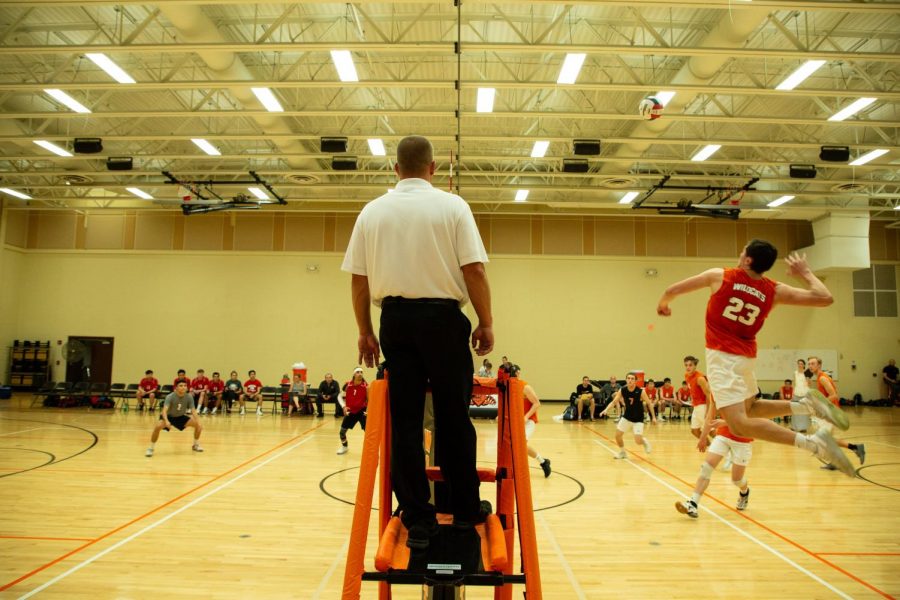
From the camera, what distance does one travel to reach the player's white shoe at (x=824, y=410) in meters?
3.94

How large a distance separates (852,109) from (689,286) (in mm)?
13107

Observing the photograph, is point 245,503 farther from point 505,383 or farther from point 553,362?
point 553,362

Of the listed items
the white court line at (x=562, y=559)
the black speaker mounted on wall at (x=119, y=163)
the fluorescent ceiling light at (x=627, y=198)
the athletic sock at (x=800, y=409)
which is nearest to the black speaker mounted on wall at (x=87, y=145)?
the black speaker mounted on wall at (x=119, y=163)

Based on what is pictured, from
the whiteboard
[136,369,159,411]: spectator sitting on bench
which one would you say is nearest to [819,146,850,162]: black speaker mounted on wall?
the whiteboard

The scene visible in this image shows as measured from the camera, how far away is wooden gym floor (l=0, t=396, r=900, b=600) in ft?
16.4

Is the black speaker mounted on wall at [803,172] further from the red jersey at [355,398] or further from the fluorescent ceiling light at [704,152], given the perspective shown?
the red jersey at [355,398]

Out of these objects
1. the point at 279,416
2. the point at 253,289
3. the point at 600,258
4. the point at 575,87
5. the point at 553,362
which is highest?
the point at 575,87

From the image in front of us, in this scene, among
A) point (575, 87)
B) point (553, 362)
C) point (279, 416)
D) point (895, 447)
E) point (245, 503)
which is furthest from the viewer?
point (553, 362)

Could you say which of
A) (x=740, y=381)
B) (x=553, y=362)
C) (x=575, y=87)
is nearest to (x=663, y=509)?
(x=740, y=381)

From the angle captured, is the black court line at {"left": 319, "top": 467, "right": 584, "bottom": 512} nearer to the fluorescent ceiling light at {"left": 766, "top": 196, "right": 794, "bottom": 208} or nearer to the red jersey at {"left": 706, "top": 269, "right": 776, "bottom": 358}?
the red jersey at {"left": 706, "top": 269, "right": 776, "bottom": 358}

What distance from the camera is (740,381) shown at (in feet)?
14.2

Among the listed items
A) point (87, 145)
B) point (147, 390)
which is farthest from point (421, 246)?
point (147, 390)

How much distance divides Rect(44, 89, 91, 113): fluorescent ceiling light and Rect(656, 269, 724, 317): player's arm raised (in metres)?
14.6

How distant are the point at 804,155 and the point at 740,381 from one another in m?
19.2
